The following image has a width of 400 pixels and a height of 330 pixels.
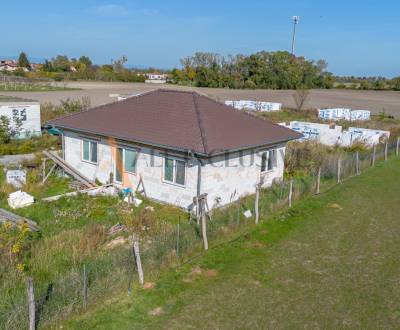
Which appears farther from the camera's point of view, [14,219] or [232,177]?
[232,177]

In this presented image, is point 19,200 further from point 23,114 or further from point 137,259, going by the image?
point 23,114

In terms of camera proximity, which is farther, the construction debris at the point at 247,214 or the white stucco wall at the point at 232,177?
the white stucco wall at the point at 232,177

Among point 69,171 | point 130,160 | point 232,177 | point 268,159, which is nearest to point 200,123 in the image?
point 232,177

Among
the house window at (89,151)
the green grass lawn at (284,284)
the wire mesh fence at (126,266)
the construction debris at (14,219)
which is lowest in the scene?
the green grass lawn at (284,284)

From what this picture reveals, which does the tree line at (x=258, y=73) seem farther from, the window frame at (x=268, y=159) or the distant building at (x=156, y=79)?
the window frame at (x=268, y=159)

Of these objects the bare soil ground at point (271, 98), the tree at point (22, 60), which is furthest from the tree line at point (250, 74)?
the tree at point (22, 60)

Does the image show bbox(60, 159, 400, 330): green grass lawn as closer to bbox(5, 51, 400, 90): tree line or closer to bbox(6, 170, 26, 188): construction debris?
bbox(6, 170, 26, 188): construction debris
